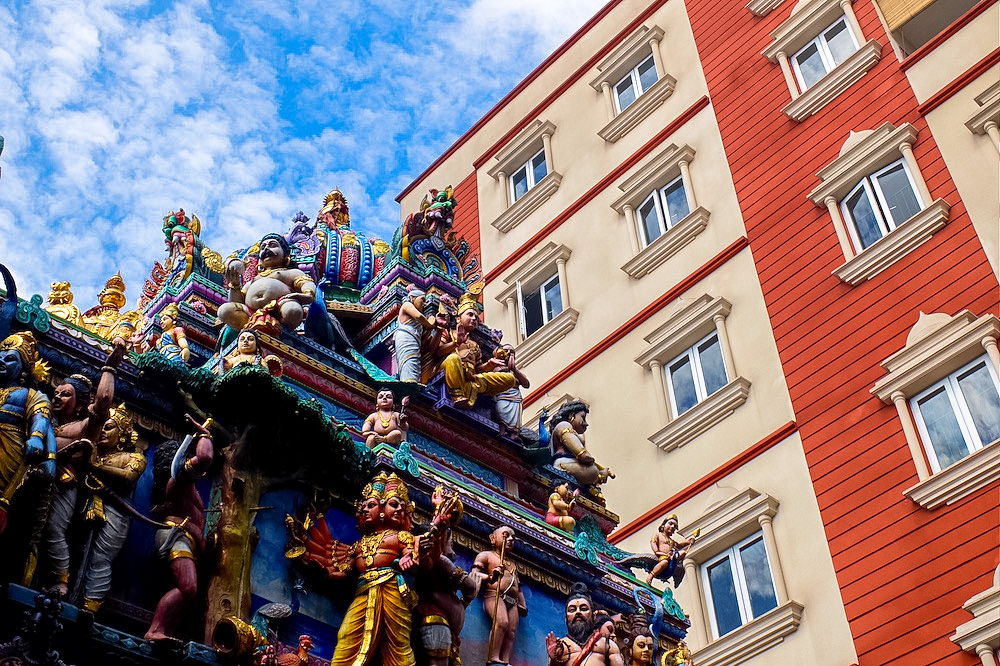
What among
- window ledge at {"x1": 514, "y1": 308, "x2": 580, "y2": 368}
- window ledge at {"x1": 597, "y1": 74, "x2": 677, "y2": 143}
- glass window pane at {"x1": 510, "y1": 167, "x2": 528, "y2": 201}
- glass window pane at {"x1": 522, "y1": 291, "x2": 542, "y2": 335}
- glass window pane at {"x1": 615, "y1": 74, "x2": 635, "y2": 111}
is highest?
glass window pane at {"x1": 615, "y1": 74, "x2": 635, "y2": 111}

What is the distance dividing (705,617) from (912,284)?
7304 millimetres

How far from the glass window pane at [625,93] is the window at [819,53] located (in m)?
5.02

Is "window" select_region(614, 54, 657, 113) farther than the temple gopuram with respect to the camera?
Yes

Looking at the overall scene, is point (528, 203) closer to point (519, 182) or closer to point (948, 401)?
point (519, 182)

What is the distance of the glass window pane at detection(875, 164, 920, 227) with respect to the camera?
2531 centimetres

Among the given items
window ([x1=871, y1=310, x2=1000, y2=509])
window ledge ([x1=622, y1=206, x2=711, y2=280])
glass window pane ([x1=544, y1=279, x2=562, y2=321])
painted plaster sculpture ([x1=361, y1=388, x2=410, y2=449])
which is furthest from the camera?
glass window pane ([x1=544, y1=279, x2=562, y2=321])

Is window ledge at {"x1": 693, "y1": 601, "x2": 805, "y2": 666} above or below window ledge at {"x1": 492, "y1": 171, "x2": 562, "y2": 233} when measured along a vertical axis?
below

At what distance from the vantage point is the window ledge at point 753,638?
21.8m

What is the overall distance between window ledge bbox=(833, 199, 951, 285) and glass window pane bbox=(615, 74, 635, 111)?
11380 mm

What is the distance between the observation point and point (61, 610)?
416 inches

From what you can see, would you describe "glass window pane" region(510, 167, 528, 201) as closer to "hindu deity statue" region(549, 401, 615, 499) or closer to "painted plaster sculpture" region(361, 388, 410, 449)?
"hindu deity statue" region(549, 401, 615, 499)

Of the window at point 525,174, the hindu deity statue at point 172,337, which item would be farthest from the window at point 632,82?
the hindu deity statue at point 172,337

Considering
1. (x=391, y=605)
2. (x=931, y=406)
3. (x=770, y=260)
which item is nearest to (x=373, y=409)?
(x=391, y=605)

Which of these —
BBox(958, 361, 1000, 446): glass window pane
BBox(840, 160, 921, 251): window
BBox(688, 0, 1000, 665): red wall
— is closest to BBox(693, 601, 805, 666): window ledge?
BBox(688, 0, 1000, 665): red wall
